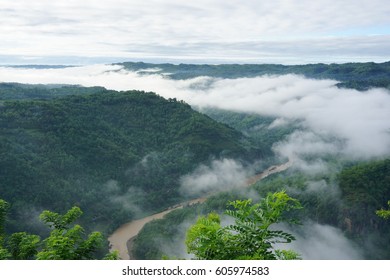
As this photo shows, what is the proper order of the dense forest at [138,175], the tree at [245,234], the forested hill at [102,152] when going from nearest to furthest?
the tree at [245,234] < the dense forest at [138,175] < the forested hill at [102,152]

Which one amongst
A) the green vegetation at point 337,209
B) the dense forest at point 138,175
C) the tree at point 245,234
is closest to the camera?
the tree at point 245,234

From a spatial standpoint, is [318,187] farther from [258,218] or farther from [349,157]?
[258,218]

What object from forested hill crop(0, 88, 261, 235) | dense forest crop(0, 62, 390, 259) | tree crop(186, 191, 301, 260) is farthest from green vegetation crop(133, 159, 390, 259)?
tree crop(186, 191, 301, 260)

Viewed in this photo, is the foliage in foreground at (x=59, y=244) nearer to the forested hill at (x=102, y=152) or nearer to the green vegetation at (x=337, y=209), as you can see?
the green vegetation at (x=337, y=209)

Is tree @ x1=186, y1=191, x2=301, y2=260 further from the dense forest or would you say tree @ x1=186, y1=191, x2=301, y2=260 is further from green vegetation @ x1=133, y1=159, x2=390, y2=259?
green vegetation @ x1=133, y1=159, x2=390, y2=259

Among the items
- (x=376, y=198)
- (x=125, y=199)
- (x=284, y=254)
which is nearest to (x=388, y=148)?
(x=376, y=198)

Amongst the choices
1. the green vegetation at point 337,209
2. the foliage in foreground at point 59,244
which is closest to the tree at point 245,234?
the foliage in foreground at point 59,244

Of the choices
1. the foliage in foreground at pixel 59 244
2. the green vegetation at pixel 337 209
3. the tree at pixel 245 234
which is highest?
the tree at pixel 245 234

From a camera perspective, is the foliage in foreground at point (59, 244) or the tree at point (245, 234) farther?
the foliage in foreground at point (59, 244)
